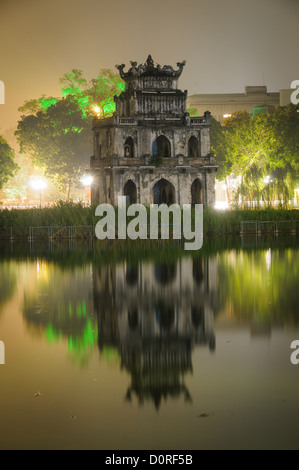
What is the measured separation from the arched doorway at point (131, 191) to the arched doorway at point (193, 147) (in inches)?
239

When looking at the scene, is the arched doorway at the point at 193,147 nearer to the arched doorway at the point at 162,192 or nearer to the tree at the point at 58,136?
the arched doorway at the point at 162,192

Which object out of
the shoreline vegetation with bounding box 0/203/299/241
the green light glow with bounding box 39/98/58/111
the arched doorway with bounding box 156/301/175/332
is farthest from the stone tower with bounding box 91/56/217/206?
the arched doorway with bounding box 156/301/175/332

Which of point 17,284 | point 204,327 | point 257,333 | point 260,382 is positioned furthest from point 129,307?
point 260,382

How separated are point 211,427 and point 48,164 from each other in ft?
294

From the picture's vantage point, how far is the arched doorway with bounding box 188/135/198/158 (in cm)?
6806

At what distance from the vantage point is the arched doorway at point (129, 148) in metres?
67.3

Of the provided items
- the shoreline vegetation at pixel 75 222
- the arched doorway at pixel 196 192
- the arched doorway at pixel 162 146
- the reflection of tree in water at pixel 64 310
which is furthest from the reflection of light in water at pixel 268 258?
the arched doorway at pixel 162 146

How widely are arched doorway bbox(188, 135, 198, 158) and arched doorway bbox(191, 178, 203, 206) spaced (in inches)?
93.3

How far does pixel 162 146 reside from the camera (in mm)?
68438

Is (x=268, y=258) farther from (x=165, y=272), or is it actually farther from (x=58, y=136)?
(x=58, y=136)

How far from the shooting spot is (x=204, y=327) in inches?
686

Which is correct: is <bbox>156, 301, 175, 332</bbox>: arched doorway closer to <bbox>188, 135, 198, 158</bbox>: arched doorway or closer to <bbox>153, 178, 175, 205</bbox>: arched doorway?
<bbox>153, 178, 175, 205</bbox>: arched doorway

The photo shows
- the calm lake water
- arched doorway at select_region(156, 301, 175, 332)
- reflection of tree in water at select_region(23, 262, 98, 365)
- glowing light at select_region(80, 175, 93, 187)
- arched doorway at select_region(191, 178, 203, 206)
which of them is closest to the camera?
the calm lake water

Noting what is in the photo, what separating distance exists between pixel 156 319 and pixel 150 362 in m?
4.86
